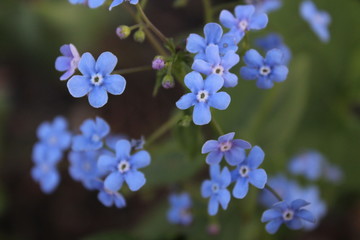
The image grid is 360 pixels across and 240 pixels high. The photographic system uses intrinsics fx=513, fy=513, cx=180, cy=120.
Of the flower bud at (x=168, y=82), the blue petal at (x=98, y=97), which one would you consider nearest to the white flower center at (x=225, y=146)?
the flower bud at (x=168, y=82)

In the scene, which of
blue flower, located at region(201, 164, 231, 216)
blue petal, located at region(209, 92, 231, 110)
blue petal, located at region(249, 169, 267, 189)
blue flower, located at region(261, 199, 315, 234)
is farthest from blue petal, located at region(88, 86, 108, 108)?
blue flower, located at region(261, 199, 315, 234)

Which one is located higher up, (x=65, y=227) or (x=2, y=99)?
(x=2, y=99)

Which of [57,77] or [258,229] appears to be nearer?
[258,229]

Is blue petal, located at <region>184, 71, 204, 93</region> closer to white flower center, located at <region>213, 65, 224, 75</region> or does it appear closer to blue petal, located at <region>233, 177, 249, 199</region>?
white flower center, located at <region>213, 65, 224, 75</region>

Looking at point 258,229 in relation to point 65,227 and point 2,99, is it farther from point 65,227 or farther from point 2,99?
point 2,99

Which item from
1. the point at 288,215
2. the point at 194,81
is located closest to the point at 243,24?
the point at 194,81

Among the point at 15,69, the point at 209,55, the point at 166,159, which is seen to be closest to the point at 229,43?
the point at 209,55

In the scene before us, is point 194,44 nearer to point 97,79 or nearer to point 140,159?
point 97,79
